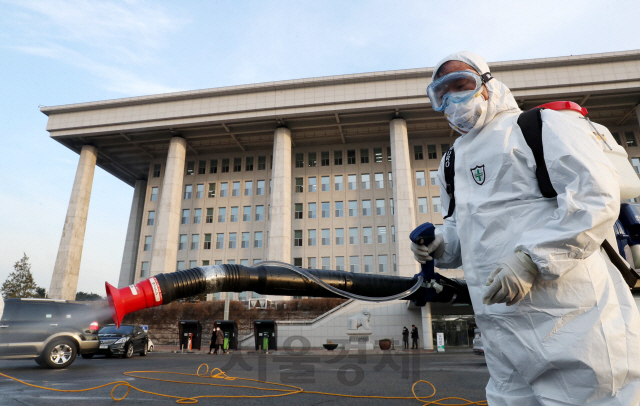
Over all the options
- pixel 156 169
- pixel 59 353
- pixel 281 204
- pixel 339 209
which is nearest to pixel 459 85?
pixel 59 353

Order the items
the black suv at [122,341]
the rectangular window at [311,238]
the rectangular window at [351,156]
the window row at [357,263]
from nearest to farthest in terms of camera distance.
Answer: the black suv at [122,341]
the window row at [357,263]
the rectangular window at [311,238]
the rectangular window at [351,156]

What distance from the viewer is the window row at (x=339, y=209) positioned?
127 ft

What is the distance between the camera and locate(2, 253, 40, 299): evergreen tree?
48344 millimetres

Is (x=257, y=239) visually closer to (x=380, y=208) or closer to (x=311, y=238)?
(x=311, y=238)

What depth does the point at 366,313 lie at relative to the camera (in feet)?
75.3

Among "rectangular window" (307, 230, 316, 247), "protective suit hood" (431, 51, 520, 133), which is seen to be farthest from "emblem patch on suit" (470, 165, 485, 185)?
"rectangular window" (307, 230, 316, 247)

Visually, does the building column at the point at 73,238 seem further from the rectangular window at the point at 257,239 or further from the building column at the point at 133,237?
the rectangular window at the point at 257,239

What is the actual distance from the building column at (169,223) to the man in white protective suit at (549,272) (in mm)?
33236

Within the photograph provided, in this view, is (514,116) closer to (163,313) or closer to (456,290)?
(456,290)

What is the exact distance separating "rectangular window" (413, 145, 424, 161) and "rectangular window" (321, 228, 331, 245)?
1146cm

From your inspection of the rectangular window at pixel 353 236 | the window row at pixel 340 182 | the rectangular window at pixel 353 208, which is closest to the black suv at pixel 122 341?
the rectangular window at pixel 353 236

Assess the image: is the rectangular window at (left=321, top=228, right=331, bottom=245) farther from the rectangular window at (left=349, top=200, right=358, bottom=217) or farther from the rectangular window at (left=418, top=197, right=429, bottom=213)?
the rectangular window at (left=418, top=197, right=429, bottom=213)

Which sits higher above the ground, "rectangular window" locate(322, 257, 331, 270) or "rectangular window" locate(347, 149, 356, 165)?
"rectangular window" locate(347, 149, 356, 165)

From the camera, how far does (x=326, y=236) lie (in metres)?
38.9
